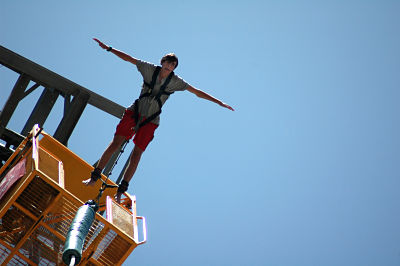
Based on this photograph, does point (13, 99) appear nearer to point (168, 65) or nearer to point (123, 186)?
point (123, 186)

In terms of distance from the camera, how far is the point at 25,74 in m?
10.7

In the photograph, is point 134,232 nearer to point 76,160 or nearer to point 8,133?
point 76,160

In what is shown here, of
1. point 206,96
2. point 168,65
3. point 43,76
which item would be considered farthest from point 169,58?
point 43,76

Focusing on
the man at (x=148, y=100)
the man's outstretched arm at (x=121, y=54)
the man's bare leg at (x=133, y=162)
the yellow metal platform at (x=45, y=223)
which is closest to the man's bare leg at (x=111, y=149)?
the man at (x=148, y=100)

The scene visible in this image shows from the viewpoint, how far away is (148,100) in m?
6.67

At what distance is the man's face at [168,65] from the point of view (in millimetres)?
6609

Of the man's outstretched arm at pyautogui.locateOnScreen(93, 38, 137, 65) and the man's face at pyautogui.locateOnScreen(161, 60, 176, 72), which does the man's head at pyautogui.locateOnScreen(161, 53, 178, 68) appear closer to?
the man's face at pyautogui.locateOnScreen(161, 60, 176, 72)

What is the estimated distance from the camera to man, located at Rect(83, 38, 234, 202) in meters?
6.65

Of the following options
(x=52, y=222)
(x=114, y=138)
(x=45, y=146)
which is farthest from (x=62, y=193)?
(x=45, y=146)

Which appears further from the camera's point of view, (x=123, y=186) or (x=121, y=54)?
(x=123, y=186)

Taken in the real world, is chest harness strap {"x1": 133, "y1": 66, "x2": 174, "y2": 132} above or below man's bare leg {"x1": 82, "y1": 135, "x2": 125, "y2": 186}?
above

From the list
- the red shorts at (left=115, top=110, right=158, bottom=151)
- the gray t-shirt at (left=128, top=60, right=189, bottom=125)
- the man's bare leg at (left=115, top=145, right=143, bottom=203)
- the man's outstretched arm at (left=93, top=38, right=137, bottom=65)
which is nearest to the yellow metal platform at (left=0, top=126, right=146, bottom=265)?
the man's bare leg at (left=115, top=145, right=143, bottom=203)

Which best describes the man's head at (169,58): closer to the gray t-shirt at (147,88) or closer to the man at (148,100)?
the man at (148,100)

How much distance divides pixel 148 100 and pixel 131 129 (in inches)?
18.5
